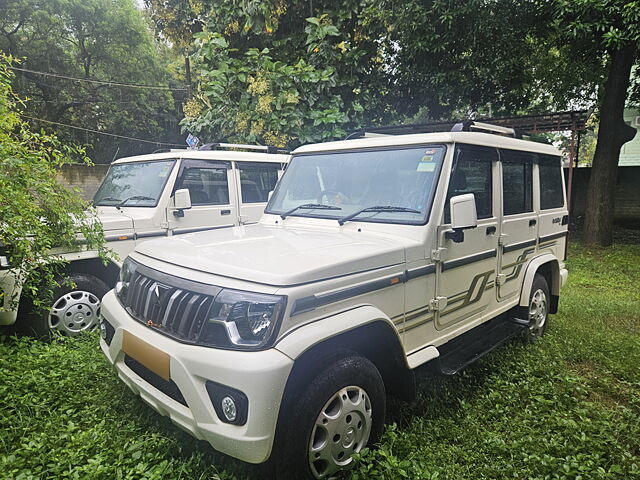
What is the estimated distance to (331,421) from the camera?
2.33 m

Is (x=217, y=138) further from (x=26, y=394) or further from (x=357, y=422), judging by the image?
(x=357, y=422)

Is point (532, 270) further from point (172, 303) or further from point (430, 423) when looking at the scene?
point (172, 303)

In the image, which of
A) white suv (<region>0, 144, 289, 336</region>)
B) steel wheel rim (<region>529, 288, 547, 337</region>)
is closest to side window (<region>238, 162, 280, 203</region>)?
white suv (<region>0, 144, 289, 336</region>)

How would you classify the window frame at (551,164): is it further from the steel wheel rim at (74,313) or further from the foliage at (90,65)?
the foliage at (90,65)

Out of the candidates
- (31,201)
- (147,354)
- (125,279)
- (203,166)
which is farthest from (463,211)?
(203,166)

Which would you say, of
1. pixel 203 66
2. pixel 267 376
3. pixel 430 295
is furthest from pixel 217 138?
pixel 267 376

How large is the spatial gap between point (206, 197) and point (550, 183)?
4.27 meters

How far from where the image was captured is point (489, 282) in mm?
3793

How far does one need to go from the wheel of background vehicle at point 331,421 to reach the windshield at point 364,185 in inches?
46.6

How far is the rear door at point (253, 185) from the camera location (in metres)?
6.25

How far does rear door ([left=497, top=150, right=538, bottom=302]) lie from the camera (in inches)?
155

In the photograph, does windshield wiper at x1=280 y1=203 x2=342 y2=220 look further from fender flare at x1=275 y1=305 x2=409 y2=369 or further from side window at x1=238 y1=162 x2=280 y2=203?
side window at x1=238 y1=162 x2=280 y2=203

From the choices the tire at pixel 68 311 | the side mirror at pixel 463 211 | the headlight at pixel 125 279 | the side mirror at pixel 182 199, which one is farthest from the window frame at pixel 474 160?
the tire at pixel 68 311

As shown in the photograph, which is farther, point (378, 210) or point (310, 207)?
point (310, 207)
